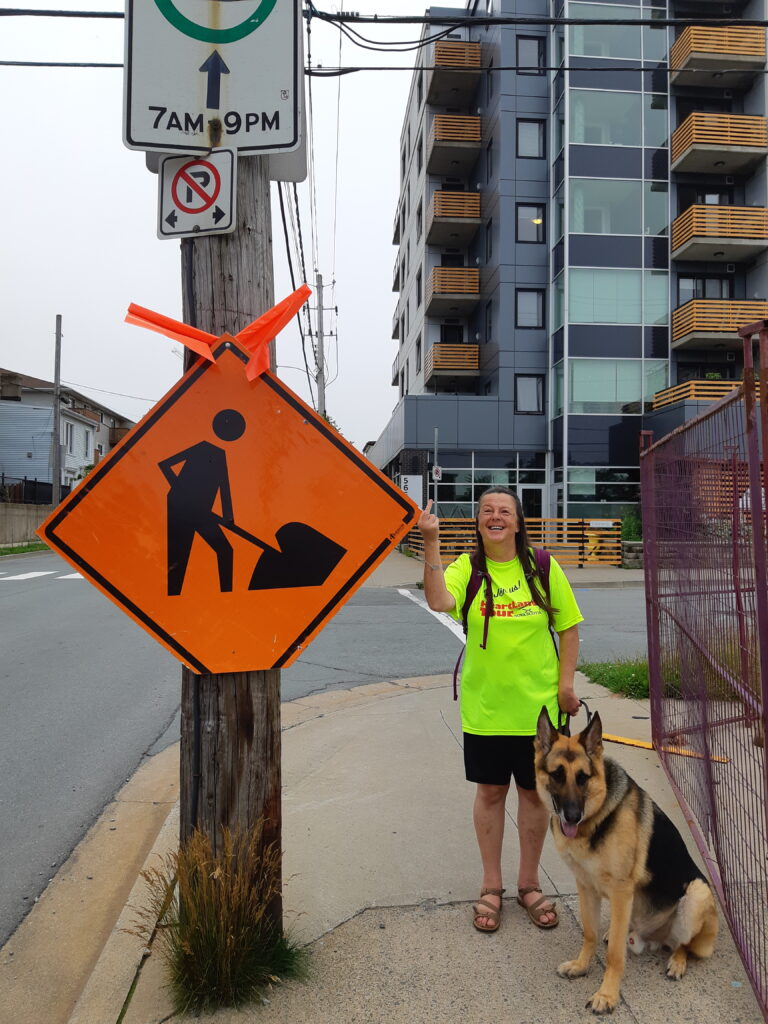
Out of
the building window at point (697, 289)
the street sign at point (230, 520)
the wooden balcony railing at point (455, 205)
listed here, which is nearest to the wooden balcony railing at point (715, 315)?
the building window at point (697, 289)

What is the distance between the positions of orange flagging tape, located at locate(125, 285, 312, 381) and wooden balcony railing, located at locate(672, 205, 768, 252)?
1036 inches

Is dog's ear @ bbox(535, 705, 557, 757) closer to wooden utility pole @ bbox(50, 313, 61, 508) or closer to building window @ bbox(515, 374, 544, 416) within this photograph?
building window @ bbox(515, 374, 544, 416)

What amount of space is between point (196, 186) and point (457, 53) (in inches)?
1278

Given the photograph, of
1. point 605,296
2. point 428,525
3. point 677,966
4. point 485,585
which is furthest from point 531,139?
point 677,966

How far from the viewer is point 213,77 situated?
9.43 feet

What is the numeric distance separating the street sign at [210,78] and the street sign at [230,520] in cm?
81

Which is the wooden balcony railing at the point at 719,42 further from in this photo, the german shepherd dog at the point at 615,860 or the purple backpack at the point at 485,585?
the german shepherd dog at the point at 615,860

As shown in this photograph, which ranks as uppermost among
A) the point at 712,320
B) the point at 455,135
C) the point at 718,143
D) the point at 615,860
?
the point at 455,135

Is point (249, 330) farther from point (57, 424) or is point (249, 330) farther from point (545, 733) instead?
point (57, 424)

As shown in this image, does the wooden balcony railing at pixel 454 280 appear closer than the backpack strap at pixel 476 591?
No

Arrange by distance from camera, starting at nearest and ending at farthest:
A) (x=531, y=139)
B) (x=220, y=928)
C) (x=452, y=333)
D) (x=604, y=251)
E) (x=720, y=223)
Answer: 1. (x=220, y=928)
2. (x=720, y=223)
3. (x=604, y=251)
4. (x=531, y=139)
5. (x=452, y=333)

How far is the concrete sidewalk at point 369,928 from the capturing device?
2600mm

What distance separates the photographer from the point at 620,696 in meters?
6.84

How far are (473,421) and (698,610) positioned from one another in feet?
80.0
